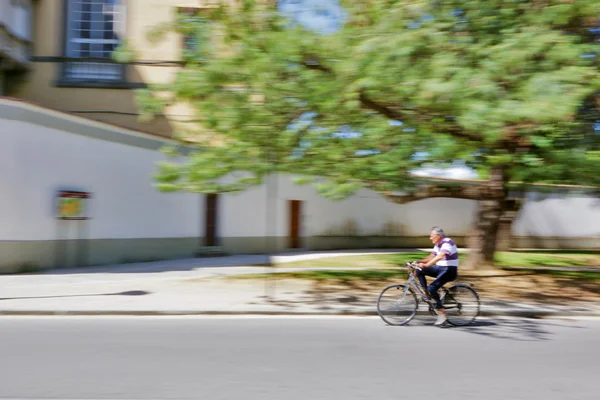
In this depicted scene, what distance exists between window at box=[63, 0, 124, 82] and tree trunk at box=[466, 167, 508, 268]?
13.2m

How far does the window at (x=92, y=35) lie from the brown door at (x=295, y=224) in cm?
793

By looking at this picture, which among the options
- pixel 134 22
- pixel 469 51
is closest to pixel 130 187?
pixel 134 22

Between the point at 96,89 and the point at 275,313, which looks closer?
the point at 275,313

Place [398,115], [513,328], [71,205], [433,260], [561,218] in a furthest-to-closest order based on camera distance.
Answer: [561,218] < [71,205] < [398,115] < [513,328] < [433,260]

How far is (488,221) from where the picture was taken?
13938 mm

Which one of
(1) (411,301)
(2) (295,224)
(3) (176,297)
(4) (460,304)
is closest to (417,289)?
(1) (411,301)

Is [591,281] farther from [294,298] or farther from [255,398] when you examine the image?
[255,398]

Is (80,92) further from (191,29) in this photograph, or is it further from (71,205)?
(191,29)

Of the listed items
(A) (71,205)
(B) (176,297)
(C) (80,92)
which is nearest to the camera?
(B) (176,297)

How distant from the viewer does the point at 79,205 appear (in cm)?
1524

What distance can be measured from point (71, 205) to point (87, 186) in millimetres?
916

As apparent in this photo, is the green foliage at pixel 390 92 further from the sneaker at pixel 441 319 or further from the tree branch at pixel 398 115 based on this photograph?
the sneaker at pixel 441 319

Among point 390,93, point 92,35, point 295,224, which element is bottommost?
point 295,224

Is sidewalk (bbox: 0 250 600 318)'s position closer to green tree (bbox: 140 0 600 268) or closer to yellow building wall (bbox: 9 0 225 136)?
green tree (bbox: 140 0 600 268)
